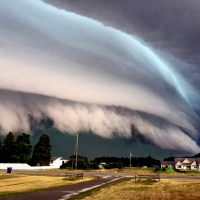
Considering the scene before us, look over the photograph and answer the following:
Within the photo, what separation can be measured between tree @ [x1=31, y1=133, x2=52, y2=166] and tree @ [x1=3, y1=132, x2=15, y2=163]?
1033cm

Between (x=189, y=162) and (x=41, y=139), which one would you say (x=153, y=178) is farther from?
(x=189, y=162)

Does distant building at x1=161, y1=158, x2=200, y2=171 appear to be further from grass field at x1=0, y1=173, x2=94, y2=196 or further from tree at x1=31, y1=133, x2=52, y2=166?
grass field at x1=0, y1=173, x2=94, y2=196

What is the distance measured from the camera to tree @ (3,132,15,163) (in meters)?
103

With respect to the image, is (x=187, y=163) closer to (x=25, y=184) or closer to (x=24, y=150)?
(x=24, y=150)

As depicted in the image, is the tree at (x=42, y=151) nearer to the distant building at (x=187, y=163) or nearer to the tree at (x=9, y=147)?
the tree at (x=9, y=147)

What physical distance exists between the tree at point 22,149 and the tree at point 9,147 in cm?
214

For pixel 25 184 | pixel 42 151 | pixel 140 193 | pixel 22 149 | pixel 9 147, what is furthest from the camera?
pixel 42 151

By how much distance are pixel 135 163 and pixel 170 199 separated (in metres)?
139

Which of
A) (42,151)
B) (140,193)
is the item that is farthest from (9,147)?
(140,193)

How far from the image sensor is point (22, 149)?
104 metres

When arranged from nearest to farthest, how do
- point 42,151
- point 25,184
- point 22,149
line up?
point 25,184 < point 22,149 < point 42,151

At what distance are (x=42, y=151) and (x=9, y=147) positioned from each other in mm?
13603

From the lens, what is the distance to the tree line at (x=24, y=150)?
103 m

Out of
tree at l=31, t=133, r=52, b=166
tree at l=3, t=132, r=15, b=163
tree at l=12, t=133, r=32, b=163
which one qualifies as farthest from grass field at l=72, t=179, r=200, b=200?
tree at l=31, t=133, r=52, b=166
